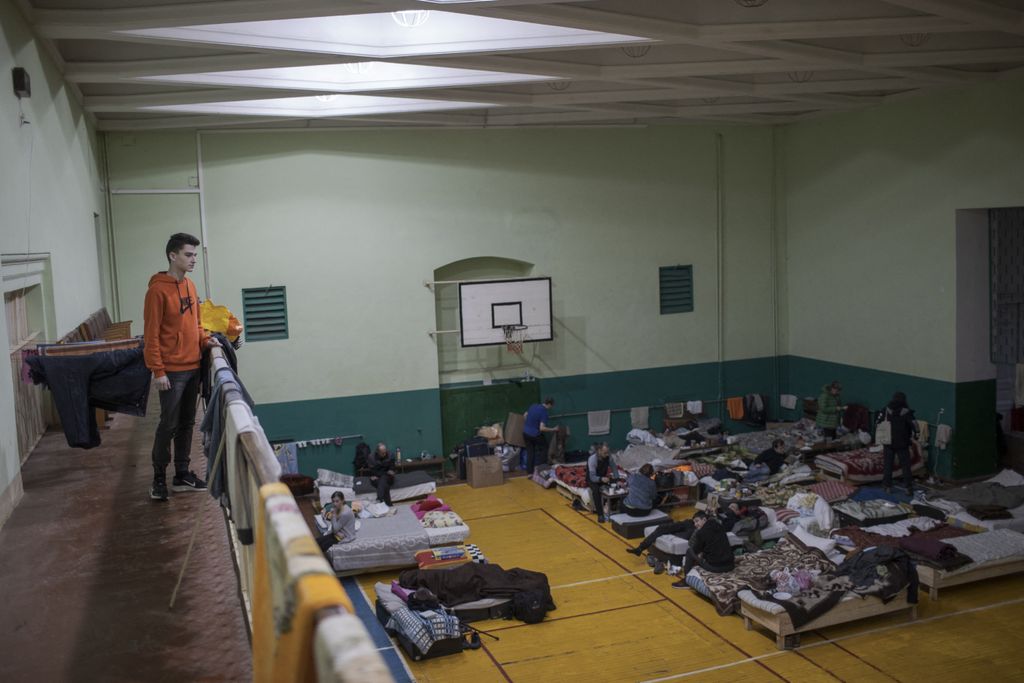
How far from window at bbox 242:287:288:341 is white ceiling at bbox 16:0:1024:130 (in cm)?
240

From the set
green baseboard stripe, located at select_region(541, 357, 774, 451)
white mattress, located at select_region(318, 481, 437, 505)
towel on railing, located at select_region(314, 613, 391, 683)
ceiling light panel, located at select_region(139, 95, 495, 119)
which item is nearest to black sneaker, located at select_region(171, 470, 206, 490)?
towel on railing, located at select_region(314, 613, 391, 683)

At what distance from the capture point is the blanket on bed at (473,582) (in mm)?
8961

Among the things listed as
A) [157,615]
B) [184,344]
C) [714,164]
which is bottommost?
[157,615]

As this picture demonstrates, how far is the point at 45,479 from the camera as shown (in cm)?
504

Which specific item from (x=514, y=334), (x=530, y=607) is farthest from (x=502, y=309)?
(x=530, y=607)

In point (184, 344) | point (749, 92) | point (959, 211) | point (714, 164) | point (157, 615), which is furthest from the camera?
point (714, 164)

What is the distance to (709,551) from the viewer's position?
947 centimetres

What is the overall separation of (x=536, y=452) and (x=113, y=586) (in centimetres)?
1025

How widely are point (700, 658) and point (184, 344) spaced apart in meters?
5.50

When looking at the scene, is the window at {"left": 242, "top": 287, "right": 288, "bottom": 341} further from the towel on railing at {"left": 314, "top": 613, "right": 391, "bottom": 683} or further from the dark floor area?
the towel on railing at {"left": 314, "top": 613, "right": 391, "bottom": 683}

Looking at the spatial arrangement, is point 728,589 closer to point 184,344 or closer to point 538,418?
point 538,418

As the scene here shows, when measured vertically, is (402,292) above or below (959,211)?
below

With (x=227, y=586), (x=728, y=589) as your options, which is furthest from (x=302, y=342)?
(x=227, y=586)

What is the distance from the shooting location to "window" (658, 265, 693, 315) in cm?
1475
